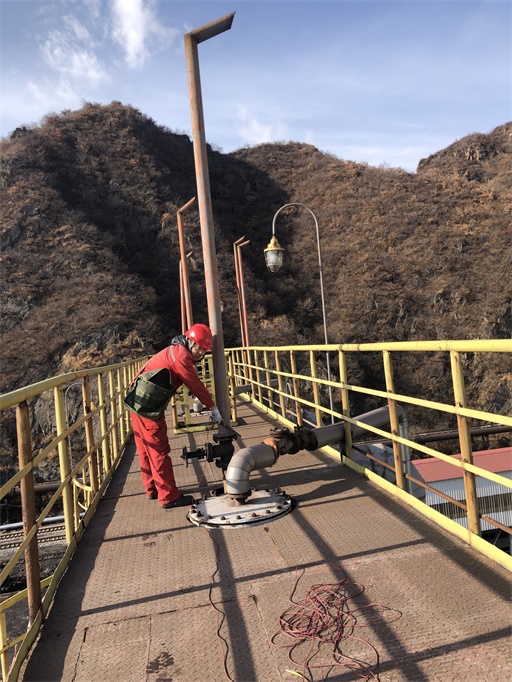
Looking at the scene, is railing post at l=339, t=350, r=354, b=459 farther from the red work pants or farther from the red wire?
the red wire

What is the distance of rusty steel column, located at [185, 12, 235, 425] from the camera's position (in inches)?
175

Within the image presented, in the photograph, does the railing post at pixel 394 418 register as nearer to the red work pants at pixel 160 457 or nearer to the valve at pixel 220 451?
the valve at pixel 220 451

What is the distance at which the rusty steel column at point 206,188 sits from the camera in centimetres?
446

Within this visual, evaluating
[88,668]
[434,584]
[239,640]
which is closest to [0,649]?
[88,668]

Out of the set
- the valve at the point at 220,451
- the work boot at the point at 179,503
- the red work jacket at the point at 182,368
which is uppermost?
the red work jacket at the point at 182,368

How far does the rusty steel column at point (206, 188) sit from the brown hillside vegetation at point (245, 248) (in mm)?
24411

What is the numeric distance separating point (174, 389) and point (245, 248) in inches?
1780

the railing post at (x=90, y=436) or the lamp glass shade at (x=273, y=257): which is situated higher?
the lamp glass shade at (x=273, y=257)

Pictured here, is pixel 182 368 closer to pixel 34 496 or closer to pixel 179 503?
pixel 179 503

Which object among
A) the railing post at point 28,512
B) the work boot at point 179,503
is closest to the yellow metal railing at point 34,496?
the railing post at point 28,512

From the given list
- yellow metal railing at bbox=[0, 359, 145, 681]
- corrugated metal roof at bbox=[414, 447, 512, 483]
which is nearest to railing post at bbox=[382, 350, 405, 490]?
yellow metal railing at bbox=[0, 359, 145, 681]

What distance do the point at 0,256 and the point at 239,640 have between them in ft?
127

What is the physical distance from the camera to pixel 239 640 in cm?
224

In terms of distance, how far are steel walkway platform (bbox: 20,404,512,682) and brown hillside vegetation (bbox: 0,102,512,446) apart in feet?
83.6
